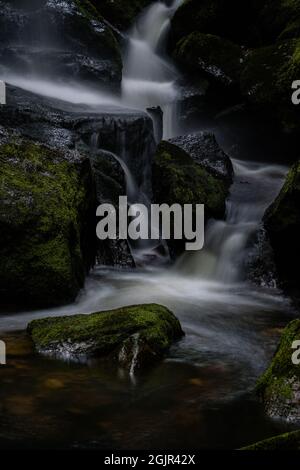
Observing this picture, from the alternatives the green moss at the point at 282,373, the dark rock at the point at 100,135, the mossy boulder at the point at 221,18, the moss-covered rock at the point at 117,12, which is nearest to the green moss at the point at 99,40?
the dark rock at the point at 100,135

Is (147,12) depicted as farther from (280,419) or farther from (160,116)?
(280,419)

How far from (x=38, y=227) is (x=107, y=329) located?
219 cm

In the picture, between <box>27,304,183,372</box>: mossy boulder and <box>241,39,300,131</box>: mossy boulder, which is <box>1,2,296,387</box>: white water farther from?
<box>241,39,300,131</box>: mossy boulder

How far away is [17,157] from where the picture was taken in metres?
7.38

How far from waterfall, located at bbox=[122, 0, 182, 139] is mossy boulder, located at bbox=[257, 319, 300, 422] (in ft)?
36.4

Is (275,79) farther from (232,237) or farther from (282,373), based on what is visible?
(282,373)

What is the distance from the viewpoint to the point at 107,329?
16.3ft

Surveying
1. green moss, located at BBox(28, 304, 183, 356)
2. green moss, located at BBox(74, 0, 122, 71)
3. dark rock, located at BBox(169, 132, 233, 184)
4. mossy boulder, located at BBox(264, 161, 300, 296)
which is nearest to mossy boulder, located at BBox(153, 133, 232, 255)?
dark rock, located at BBox(169, 132, 233, 184)

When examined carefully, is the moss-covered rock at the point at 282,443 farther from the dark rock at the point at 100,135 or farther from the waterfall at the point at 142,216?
the waterfall at the point at 142,216

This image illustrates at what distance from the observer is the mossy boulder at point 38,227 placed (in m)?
6.50

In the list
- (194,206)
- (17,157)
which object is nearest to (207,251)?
(194,206)

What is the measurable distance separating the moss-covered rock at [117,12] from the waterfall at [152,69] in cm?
31
